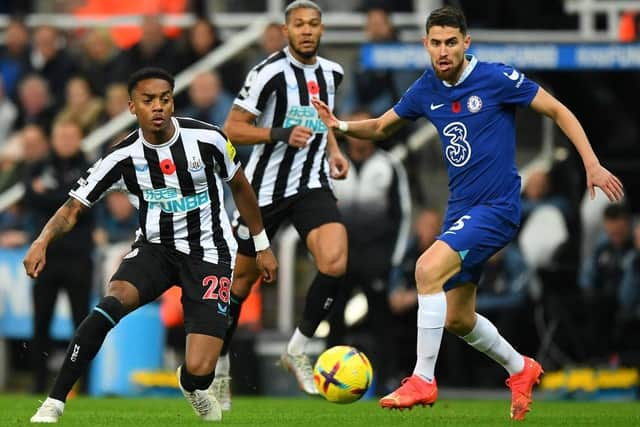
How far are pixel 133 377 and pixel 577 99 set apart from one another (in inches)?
208

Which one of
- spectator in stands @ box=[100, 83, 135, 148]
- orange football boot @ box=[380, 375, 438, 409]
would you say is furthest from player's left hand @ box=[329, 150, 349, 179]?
spectator in stands @ box=[100, 83, 135, 148]

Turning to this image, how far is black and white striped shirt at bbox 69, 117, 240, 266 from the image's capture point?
9.50 metres

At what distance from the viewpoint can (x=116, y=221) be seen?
16.5 meters

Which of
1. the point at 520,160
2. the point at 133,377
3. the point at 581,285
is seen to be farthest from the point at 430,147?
the point at 133,377

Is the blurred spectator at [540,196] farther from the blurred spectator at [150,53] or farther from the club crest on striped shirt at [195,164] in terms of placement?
the club crest on striped shirt at [195,164]

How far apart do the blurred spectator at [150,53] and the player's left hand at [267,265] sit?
7.28m

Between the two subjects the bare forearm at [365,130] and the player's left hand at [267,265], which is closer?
the player's left hand at [267,265]

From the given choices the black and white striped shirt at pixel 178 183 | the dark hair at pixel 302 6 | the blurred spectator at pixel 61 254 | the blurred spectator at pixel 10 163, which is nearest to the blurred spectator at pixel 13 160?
the blurred spectator at pixel 10 163

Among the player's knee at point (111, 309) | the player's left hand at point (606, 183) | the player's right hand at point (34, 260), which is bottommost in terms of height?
the player's knee at point (111, 309)

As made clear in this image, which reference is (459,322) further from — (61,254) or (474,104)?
(61,254)

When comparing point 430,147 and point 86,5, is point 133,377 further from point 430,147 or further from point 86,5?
point 86,5

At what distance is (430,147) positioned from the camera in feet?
55.6

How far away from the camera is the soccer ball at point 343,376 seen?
10008 mm

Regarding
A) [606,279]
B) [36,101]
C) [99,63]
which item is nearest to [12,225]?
[36,101]
